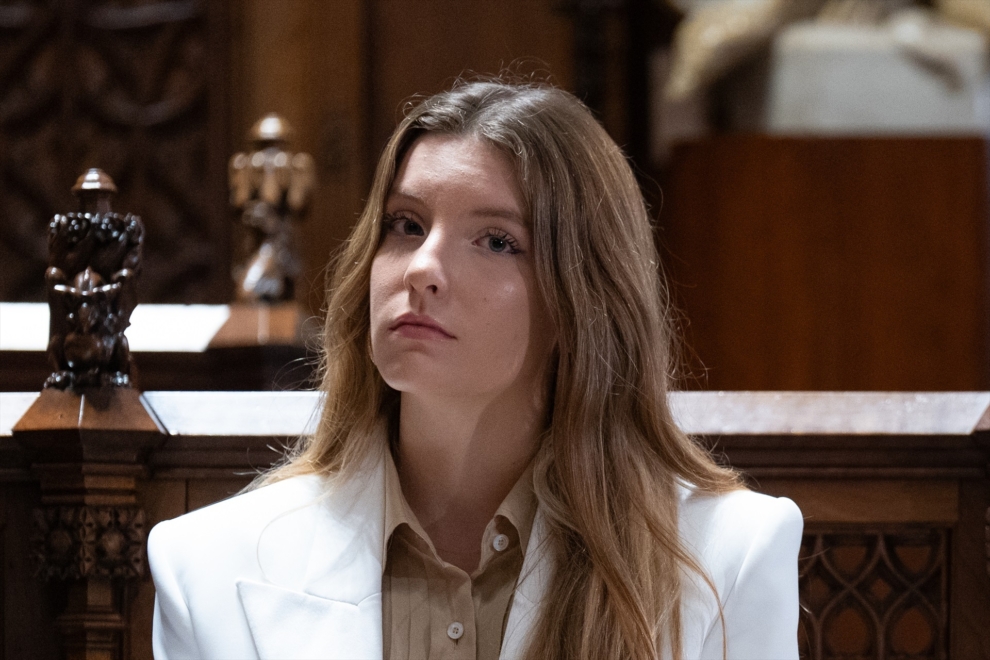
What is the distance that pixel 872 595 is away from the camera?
1.82 m

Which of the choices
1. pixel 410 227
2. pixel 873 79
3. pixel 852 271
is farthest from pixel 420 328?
pixel 873 79

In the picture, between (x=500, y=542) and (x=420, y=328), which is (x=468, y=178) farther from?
(x=500, y=542)

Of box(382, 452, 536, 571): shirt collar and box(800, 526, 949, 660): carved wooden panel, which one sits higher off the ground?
box(382, 452, 536, 571): shirt collar

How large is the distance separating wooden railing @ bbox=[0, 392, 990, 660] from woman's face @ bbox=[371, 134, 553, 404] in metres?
0.34

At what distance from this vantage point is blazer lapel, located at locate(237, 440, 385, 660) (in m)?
1.52

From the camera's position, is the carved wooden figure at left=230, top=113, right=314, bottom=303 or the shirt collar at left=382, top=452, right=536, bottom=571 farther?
the carved wooden figure at left=230, top=113, right=314, bottom=303

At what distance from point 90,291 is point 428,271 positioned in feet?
1.71

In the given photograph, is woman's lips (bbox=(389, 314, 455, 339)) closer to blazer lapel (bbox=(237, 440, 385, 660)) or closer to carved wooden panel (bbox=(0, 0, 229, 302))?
blazer lapel (bbox=(237, 440, 385, 660))

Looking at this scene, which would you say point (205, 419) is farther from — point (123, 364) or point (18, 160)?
point (18, 160)

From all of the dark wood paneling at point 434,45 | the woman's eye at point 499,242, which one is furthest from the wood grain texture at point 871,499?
the dark wood paneling at point 434,45

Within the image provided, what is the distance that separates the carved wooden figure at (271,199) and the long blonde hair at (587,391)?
1530 mm

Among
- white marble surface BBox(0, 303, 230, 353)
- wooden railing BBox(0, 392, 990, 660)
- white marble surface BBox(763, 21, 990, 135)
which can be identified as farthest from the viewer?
white marble surface BBox(763, 21, 990, 135)

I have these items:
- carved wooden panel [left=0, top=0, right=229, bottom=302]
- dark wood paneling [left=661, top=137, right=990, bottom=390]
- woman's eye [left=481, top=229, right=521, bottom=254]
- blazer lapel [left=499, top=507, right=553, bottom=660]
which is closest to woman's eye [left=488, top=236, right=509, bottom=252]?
woman's eye [left=481, top=229, right=521, bottom=254]

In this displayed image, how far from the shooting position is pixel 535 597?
153 cm
